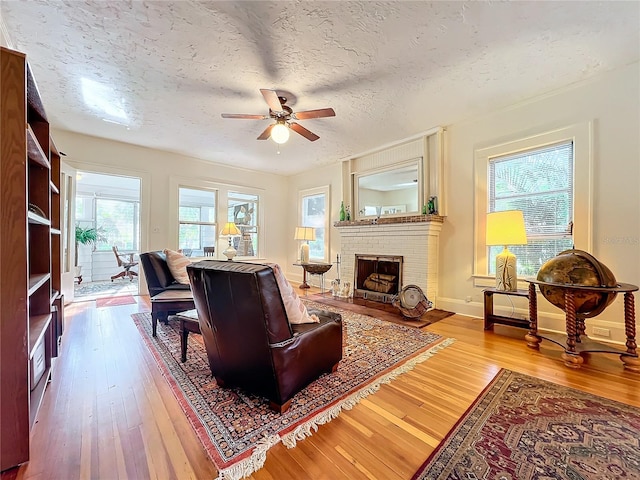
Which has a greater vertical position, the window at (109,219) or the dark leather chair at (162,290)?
the window at (109,219)

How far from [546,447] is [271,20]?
3.25 m

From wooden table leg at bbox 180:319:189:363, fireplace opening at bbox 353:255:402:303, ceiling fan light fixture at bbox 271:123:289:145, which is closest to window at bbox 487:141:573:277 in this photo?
fireplace opening at bbox 353:255:402:303

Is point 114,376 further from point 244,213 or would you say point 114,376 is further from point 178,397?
point 244,213

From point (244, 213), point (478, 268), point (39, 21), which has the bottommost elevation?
point (478, 268)

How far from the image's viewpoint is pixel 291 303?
1817 mm

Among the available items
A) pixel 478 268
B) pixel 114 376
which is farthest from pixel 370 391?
pixel 478 268

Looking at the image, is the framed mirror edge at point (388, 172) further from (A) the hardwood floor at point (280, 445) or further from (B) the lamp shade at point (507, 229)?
(A) the hardwood floor at point (280, 445)

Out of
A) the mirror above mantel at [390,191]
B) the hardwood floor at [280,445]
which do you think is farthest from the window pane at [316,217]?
the hardwood floor at [280,445]

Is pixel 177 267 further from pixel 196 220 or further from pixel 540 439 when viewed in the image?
pixel 540 439

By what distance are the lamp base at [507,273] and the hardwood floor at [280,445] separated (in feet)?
2.20

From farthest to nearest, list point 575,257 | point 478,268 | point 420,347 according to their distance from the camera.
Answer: point 478,268, point 420,347, point 575,257

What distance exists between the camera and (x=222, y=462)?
1.29 m

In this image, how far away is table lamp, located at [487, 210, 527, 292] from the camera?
9.71 feet

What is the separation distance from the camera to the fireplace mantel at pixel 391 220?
13.5ft
